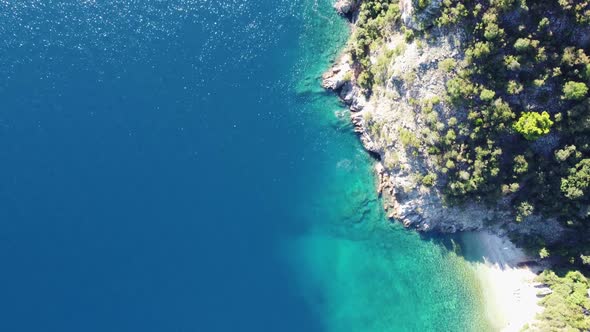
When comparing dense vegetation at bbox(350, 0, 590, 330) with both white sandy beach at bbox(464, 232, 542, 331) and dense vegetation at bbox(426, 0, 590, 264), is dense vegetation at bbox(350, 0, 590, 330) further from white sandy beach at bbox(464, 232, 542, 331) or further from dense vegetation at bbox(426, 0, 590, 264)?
white sandy beach at bbox(464, 232, 542, 331)

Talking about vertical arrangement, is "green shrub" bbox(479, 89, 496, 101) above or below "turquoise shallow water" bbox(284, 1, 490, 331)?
above

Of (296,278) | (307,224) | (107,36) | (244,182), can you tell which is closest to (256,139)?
(244,182)

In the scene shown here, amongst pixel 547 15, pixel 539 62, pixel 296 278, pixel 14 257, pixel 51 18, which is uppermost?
pixel 547 15

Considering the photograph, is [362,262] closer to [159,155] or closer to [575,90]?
[159,155]

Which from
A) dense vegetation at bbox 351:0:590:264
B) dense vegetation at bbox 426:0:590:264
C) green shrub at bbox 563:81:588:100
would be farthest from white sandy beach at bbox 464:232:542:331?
green shrub at bbox 563:81:588:100

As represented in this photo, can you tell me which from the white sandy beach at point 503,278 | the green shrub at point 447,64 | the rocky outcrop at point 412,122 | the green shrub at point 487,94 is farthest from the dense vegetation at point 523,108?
the white sandy beach at point 503,278

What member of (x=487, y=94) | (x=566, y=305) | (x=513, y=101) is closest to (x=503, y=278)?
(x=566, y=305)

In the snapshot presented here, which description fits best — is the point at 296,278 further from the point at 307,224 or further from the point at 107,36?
the point at 107,36
